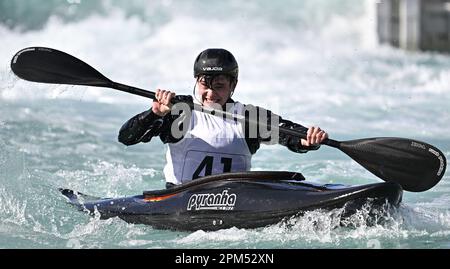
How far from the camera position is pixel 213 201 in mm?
6152

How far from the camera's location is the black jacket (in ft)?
21.3

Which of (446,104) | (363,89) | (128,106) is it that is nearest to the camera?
(128,106)

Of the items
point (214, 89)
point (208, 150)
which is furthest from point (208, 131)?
point (214, 89)

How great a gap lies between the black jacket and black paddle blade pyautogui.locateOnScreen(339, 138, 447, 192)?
33cm

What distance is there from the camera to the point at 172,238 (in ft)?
20.2

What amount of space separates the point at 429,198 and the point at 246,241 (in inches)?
91.7

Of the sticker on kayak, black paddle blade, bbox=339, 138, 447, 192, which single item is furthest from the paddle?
the sticker on kayak

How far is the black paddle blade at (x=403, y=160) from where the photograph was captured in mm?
A: 6207

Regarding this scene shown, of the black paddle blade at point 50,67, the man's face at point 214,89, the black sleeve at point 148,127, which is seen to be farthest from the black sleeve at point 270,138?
the black paddle blade at point 50,67

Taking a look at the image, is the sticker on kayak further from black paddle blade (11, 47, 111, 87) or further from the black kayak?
black paddle blade (11, 47, 111, 87)

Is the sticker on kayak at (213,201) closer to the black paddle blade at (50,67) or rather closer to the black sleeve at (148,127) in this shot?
the black sleeve at (148,127)

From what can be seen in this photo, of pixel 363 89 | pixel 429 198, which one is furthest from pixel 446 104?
pixel 429 198
